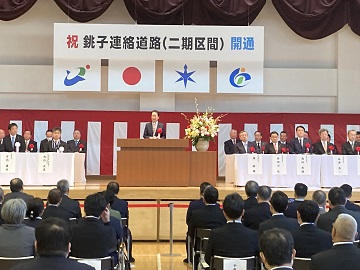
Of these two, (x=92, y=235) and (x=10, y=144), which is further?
(x=10, y=144)

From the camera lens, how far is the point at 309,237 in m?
4.33

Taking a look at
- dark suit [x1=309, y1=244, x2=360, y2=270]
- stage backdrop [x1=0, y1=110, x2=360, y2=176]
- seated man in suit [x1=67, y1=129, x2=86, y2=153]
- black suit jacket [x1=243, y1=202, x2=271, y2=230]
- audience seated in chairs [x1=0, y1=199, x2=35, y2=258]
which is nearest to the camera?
dark suit [x1=309, y1=244, x2=360, y2=270]

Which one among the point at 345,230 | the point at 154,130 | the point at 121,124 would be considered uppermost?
the point at 121,124

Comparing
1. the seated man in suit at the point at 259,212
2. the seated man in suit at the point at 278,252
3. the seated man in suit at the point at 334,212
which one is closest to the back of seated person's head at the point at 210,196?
the seated man in suit at the point at 259,212

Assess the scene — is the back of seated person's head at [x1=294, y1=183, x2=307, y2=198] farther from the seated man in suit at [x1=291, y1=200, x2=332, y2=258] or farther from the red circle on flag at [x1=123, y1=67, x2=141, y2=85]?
the red circle on flag at [x1=123, y1=67, x2=141, y2=85]

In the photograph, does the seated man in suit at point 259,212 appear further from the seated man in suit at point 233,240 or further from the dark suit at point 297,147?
the dark suit at point 297,147

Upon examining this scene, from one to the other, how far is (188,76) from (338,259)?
360 inches

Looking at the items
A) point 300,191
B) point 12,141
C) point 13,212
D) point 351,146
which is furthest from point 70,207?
point 351,146

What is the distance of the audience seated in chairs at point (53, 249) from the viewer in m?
2.74

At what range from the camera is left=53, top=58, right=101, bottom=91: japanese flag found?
12.1 m

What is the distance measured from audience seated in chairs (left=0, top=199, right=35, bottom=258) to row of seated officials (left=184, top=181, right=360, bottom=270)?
142 centimetres

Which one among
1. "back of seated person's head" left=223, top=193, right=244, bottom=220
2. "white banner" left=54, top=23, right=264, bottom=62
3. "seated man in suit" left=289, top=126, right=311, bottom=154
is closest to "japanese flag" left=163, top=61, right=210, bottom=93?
"white banner" left=54, top=23, right=264, bottom=62

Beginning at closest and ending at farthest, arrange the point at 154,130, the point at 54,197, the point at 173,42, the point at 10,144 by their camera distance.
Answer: the point at 54,197, the point at 154,130, the point at 10,144, the point at 173,42

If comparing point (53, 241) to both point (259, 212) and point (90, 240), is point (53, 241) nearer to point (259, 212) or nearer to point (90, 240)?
point (90, 240)
